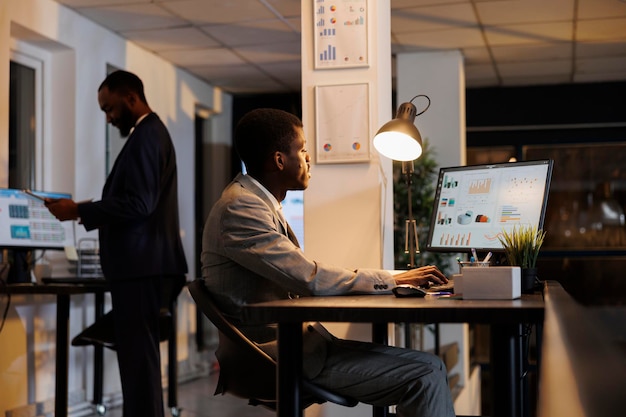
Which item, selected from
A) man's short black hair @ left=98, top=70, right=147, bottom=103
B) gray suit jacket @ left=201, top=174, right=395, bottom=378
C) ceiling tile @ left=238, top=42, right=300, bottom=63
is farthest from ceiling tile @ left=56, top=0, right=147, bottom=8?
gray suit jacket @ left=201, top=174, right=395, bottom=378

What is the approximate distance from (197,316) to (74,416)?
2585mm

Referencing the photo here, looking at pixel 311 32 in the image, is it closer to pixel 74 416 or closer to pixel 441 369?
pixel 441 369

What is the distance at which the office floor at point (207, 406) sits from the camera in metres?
5.08

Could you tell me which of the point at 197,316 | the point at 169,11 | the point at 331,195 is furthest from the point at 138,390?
the point at 197,316

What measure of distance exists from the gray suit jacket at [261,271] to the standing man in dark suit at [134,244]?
1.28 m

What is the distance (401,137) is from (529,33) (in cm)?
378

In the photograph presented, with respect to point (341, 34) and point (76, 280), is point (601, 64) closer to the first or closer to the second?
point (341, 34)

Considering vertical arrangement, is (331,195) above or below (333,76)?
below

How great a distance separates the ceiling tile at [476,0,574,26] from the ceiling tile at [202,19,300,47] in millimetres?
1433

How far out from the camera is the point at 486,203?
288 centimetres

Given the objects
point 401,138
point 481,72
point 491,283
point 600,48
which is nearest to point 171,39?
point 481,72

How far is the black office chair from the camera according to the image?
Result: 6.54 feet

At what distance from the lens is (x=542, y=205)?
264 centimetres

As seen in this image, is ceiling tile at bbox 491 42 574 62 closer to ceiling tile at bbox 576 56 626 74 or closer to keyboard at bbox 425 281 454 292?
ceiling tile at bbox 576 56 626 74
